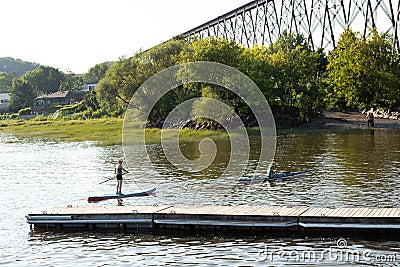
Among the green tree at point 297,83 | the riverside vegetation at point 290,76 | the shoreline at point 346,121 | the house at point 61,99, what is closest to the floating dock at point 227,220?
the shoreline at point 346,121

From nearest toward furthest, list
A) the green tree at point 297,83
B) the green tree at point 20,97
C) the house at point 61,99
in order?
the green tree at point 297,83, the green tree at point 20,97, the house at point 61,99

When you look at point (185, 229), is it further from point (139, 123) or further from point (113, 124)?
point (113, 124)

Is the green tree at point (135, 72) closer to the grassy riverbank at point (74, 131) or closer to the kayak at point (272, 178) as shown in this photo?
the grassy riverbank at point (74, 131)

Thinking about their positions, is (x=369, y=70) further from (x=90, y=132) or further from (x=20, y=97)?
(x=20, y=97)

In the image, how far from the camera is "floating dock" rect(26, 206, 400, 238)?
22609 millimetres

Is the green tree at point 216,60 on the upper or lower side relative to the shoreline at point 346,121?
upper

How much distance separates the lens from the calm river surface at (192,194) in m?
21.2

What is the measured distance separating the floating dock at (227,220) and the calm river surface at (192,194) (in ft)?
2.25

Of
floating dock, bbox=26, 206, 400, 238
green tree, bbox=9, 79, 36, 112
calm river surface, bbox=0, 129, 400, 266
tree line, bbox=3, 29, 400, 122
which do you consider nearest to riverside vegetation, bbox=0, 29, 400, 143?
tree line, bbox=3, 29, 400, 122

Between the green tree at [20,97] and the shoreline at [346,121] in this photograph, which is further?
the green tree at [20,97]

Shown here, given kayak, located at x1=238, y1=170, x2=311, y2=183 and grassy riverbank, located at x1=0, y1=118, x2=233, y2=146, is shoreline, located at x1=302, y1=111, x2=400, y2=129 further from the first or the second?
kayak, located at x1=238, y1=170, x2=311, y2=183

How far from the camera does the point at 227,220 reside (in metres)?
23.9

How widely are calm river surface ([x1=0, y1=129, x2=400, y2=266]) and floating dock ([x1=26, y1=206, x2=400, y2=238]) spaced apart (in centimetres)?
69

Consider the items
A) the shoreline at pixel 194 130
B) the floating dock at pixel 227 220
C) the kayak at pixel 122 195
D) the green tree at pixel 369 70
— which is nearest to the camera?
the floating dock at pixel 227 220
